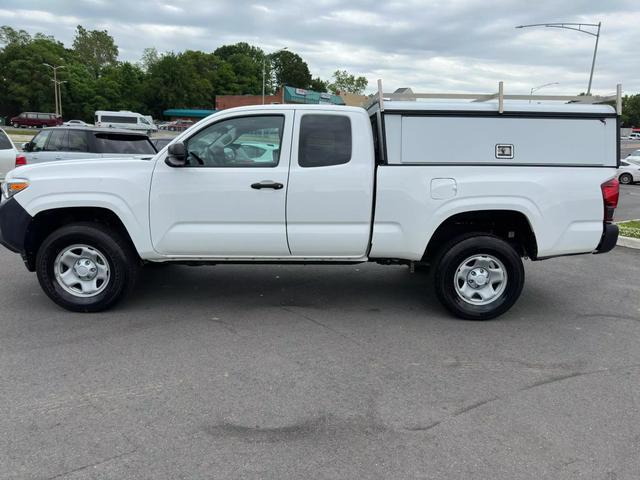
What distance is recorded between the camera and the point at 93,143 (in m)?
11.0

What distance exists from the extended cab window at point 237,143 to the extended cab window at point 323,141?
23 centimetres

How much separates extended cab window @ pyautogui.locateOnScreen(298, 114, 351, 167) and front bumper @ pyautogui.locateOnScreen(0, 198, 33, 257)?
2616 millimetres

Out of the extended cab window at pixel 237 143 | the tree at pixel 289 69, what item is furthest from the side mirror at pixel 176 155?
the tree at pixel 289 69

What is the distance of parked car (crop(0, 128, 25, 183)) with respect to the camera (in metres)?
10.6

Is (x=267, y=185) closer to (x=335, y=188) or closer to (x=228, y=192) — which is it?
(x=228, y=192)

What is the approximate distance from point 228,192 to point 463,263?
2309 millimetres

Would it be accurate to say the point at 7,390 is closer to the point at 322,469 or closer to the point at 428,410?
the point at 322,469

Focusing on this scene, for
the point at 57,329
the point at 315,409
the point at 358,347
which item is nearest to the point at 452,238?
the point at 358,347

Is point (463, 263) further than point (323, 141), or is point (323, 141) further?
point (463, 263)

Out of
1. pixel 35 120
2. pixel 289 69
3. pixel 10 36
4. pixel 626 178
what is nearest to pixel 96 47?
pixel 10 36

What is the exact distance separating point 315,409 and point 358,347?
1.11m

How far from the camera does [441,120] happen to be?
16.3ft

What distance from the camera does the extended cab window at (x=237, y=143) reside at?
5039 millimetres

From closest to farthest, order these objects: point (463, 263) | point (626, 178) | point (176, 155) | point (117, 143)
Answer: point (176, 155) < point (463, 263) < point (117, 143) < point (626, 178)
